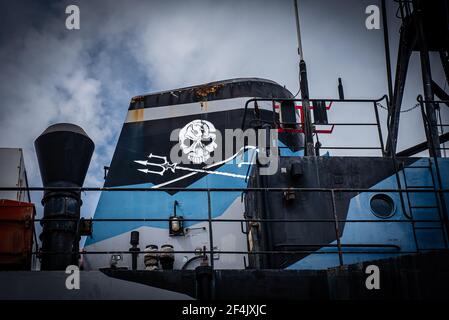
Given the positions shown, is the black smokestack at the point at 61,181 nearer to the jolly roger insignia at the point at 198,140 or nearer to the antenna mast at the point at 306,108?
the antenna mast at the point at 306,108

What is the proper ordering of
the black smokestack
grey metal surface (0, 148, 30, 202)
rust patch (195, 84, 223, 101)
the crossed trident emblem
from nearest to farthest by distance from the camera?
the black smokestack → grey metal surface (0, 148, 30, 202) → the crossed trident emblem → rust patch (195, 84, 223, 101)

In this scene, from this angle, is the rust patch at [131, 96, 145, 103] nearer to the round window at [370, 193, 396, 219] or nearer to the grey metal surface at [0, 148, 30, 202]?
the grey metal surface at [0, 148, 30, 202]

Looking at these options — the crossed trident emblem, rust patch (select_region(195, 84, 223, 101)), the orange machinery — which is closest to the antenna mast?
the crossed trident emblem

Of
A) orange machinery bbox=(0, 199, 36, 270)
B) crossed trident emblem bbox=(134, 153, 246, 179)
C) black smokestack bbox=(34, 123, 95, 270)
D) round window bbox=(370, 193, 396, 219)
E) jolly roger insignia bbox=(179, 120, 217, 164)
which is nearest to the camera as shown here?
orange machinery bbox=(0, 199, 36, 270)

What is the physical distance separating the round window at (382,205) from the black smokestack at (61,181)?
3.35 metres

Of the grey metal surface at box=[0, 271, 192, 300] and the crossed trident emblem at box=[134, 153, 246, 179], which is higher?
the crossed trident emblem at box=[134, 153, 246, 179]

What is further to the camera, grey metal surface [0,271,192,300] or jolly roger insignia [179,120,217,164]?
jolly roger insignia [179,120,217,164]

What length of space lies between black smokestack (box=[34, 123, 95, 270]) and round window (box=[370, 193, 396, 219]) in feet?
11.0

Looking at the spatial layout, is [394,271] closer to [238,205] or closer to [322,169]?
[322,169]

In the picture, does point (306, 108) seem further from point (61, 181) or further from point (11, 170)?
point (11, 170)

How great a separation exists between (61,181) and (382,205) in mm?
3690

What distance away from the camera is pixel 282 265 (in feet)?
19.1

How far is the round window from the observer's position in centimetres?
602
